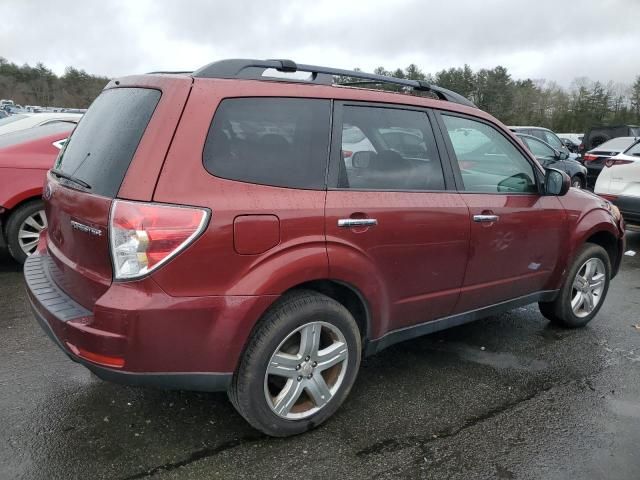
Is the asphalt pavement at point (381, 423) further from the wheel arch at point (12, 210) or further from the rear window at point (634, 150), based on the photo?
the rear window at point (634, 150)

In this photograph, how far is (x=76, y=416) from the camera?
289 centimetres

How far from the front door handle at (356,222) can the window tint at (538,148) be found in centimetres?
942

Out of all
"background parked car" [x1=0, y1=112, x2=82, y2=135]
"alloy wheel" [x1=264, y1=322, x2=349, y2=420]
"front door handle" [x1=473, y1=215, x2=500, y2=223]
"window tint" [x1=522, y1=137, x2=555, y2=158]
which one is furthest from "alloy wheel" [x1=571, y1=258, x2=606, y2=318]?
"window tint" [x1=522, y1=137, x2=555, y2=158]

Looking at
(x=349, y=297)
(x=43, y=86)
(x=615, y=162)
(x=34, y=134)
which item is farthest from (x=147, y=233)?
(x=43, y=86)

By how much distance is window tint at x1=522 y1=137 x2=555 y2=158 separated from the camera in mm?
11148

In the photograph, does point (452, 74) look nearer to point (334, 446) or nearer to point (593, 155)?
point (593, 155)

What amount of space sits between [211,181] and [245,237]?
0.94 feet

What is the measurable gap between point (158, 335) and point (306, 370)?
806mm

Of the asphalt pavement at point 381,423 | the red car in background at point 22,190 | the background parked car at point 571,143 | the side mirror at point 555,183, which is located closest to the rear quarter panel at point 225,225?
the asphalt pavement at point 381,423

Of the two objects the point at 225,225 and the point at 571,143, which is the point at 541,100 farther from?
the point at 225,225

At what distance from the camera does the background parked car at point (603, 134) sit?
1678cm

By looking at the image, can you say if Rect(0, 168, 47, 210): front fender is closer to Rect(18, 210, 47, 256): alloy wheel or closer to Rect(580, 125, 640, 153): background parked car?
Rect(18, 210, 47, 256): alloy wheel

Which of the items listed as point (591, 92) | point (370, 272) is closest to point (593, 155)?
point (370, 272)

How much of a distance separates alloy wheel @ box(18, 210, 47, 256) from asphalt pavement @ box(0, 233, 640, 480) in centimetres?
159
